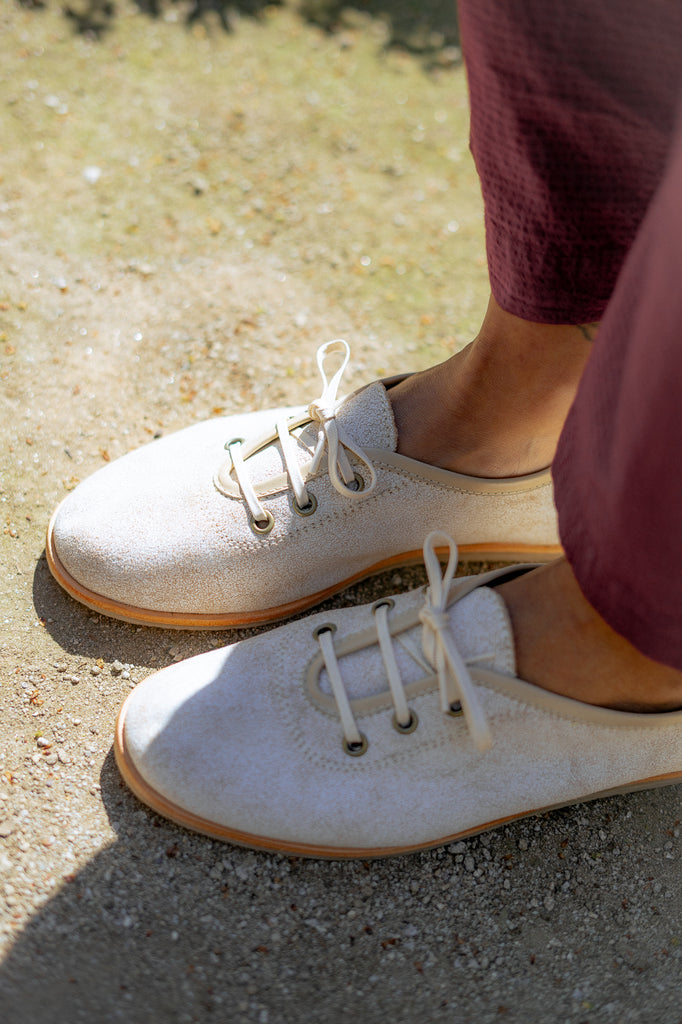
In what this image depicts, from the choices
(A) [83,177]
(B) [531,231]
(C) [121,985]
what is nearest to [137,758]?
(C) [121,985]

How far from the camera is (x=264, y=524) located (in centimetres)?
127

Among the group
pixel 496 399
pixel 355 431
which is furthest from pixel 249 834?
pixel 496 399

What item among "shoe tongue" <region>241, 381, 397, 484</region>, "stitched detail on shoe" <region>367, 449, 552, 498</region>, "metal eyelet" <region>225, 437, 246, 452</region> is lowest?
"stitched detail on shoe" <region>367, 449, 552, 498</region>

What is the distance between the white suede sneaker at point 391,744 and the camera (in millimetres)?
1047

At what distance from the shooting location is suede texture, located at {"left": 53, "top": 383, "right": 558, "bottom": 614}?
1.26m

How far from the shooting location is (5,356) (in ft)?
5.57

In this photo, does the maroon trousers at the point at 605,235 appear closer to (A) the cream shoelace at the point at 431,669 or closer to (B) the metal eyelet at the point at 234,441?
(A) the cream shoelace at the point at 431,669

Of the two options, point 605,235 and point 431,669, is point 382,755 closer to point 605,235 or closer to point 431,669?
point 431,669

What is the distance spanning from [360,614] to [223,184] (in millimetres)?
1420

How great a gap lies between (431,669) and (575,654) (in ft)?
0.62

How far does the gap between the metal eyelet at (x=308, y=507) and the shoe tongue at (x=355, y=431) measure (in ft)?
0.19

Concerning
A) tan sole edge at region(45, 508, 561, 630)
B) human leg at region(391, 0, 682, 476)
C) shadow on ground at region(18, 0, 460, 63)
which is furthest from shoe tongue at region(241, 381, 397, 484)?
shadow on ground at region(18, 0, 460, 63)

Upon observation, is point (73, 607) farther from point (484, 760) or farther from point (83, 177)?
point (83, 177)

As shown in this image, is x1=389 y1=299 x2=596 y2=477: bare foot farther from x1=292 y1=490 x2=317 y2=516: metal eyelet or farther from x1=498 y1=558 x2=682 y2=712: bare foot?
x1=498 y1=558 x2=682 y2=712: bare foot
